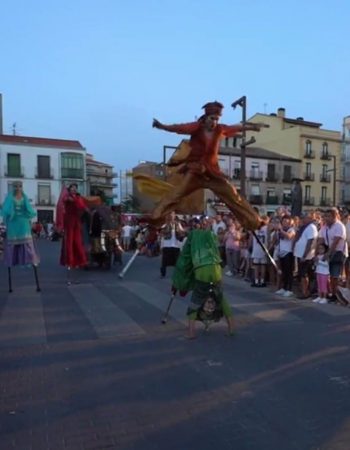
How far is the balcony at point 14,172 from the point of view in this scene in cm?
5853

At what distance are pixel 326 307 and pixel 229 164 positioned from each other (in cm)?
4934

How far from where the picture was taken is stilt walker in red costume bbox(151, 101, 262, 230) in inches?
292

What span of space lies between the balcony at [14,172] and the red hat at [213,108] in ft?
180

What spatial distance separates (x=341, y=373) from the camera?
517 cm

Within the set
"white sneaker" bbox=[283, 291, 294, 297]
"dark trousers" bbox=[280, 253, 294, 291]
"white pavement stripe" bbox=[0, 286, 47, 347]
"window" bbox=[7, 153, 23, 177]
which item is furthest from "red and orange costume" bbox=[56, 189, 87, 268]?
"window" bbox=[7, 153, 23, 177]

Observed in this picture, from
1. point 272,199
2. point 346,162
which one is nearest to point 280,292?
point 272,199

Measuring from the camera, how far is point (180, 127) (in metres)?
7.40

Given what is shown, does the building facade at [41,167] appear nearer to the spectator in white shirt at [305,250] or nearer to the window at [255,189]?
the window at [255,189]

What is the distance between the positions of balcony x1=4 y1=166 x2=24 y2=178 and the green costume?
55.5m

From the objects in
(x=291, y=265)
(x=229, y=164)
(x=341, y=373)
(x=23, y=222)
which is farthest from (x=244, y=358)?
(x=229, y=164)

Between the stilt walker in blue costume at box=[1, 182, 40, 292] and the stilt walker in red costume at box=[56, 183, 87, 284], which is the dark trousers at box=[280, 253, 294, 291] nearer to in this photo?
the stilt walker in red costume at box=[56, 183, 87, 284]

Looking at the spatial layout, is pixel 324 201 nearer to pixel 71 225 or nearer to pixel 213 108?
pixel 71 225

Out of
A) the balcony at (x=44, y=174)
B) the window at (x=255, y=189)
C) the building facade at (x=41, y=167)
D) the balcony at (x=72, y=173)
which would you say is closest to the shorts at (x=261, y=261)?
the building facade at (x=41, y=167)

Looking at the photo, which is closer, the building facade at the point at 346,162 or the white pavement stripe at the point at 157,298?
the white pavement stripe at the point at 157,298
